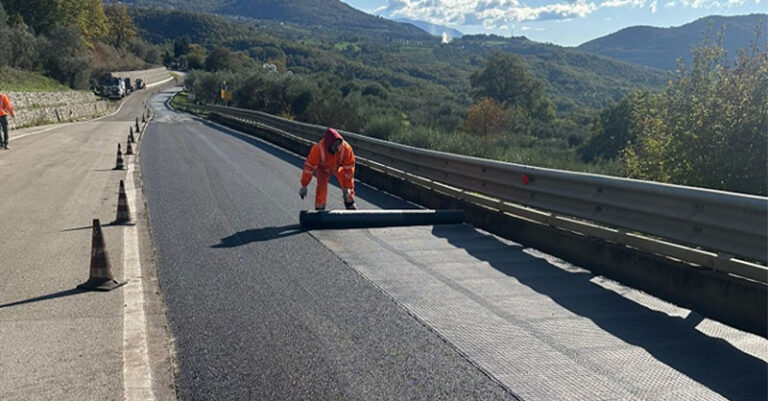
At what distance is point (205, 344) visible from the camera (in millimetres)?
4371

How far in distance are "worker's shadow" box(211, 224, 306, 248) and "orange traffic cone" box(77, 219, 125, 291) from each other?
1.56 m

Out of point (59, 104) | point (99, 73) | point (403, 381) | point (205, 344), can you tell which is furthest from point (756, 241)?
point (99, 73)

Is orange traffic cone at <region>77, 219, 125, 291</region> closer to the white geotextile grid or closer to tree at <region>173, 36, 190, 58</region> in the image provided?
the white geotextile grid

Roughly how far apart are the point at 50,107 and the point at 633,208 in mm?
42393

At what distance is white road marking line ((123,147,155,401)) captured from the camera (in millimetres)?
3740

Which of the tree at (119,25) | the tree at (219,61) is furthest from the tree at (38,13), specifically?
the tree at (119,25)

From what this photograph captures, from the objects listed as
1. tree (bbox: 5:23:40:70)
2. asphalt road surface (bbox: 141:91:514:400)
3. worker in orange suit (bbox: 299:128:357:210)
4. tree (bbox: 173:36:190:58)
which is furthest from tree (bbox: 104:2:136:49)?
asphalt road surface (bbox: 141:91:514:400)

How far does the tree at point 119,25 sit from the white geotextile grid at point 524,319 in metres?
139

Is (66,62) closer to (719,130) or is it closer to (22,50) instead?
(22,50)

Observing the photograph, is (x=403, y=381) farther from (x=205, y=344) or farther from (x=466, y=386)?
(x=205, y=344)

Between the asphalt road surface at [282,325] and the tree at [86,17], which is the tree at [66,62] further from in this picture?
the asphalt road surface at [282,325]

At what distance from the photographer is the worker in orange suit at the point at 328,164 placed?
8.87 meters

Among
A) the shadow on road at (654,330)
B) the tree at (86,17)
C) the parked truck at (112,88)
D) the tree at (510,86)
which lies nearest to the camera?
the shadow on road at (654,330)

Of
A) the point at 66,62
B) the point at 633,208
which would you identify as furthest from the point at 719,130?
the point at 66,62
